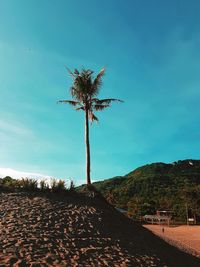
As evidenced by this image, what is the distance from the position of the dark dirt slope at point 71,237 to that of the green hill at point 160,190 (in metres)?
63.1

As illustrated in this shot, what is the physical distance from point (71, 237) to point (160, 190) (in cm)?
9780

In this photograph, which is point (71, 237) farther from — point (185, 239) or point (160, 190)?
point (160, 190)

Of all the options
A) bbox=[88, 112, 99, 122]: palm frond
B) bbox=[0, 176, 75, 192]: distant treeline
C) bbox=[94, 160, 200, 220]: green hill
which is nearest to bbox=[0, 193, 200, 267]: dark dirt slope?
bbox=[0, 176, 75, 192]: distant treeline

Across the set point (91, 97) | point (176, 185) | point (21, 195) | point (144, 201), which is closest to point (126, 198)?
point (144, 201)

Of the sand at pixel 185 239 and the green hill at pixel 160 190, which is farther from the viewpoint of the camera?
the green hill at pixel 160 190

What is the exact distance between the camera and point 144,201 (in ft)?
294

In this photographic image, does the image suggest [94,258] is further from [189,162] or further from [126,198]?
[189,162]

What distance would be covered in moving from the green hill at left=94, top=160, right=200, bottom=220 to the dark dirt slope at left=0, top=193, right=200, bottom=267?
63062 millimetres

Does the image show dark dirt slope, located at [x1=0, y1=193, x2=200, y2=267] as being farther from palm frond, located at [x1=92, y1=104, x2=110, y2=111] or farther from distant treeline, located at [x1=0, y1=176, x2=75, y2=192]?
palm frond, located at [x1=92, y1=104, x2=110, y2=111]

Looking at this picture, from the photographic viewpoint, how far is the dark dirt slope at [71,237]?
40.2ft

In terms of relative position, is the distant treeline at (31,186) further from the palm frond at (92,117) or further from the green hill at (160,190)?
the green hill at (160,190)

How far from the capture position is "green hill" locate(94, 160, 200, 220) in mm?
81688

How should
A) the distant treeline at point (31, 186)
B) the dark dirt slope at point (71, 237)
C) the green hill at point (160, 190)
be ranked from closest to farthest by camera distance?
1. the dark dirt slope at point (71, 237)
2. the distant treeline at point (31, 186)
3. the green hill at point (160, 190)

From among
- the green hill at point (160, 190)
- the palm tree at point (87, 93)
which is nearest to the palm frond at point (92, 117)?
the palm tree at point (87, 93)
